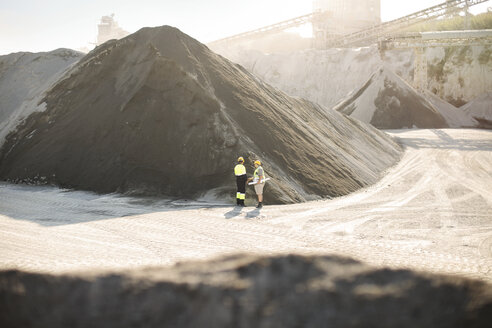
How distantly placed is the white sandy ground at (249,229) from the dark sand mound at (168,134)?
0.86 m

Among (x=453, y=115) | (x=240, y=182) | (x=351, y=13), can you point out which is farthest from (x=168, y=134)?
(x=351, y=13)

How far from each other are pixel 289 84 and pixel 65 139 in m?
44.8

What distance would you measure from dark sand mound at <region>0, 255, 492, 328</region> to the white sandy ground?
43.3 inches

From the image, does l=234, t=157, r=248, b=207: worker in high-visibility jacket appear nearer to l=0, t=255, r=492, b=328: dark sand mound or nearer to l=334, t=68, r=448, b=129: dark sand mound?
l=0, t=255, r=492, b=328: dark sand mound

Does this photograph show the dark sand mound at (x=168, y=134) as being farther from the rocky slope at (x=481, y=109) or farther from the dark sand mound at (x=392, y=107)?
the rocky slope at (x=481, y=109)

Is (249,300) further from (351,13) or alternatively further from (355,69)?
(351,13)

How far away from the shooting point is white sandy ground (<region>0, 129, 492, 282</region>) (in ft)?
22.1

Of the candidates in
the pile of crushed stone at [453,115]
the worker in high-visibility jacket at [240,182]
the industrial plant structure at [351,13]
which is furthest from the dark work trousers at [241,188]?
the industrial plant structure at [351,13]

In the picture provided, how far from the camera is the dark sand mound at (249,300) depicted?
4.26m

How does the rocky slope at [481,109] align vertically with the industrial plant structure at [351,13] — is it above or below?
below

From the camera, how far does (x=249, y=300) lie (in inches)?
175

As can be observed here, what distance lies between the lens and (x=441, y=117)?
36812mm

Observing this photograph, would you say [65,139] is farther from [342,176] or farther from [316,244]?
[316,244]

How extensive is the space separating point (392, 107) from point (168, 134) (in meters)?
27.6
